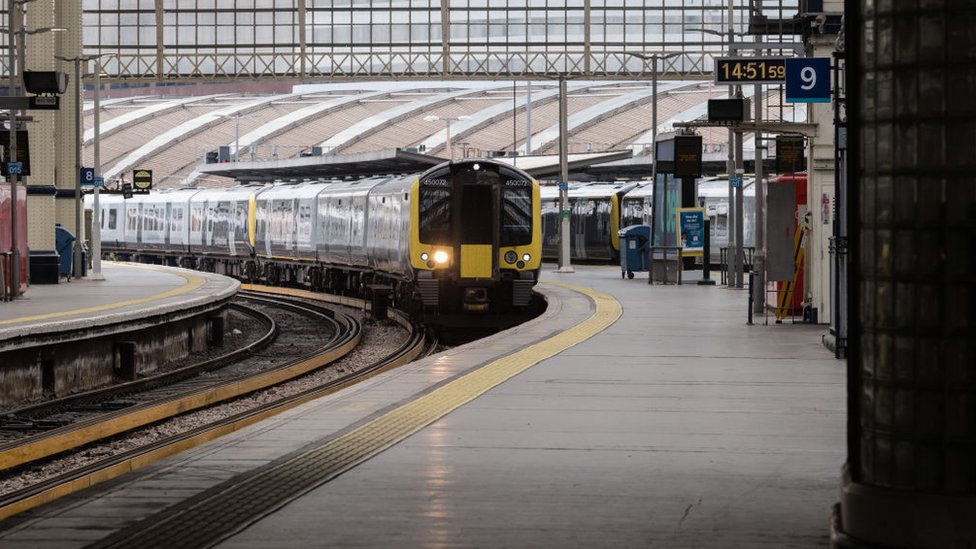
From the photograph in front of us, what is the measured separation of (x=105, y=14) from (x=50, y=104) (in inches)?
835

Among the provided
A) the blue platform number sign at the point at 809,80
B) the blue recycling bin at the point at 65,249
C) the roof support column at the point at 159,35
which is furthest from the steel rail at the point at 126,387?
the roof support column at the point at 159,35

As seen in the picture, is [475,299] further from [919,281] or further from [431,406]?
[919,281]

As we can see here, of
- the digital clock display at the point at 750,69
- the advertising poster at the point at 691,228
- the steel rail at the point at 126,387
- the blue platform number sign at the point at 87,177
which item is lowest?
the steel rail at the point at 126,387

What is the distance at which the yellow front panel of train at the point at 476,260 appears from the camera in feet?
94.4

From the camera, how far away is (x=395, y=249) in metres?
31.0

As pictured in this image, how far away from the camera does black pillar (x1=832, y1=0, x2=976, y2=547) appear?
5586mm

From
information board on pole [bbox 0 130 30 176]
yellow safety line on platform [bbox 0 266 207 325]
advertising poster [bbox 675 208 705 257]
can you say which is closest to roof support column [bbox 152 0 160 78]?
yellow safety line on platform [bbox 0 266 207 325]

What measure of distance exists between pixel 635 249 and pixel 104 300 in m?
17.6

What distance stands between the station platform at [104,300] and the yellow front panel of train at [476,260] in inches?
168

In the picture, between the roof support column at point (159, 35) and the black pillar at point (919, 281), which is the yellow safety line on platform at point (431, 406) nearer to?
the black pillar at point (919, 281)

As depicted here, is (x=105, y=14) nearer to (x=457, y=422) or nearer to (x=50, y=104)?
(x=50, y=104)

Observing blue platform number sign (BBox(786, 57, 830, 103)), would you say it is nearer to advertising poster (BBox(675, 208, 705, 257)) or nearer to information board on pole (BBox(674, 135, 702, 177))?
information board on pole (BBox(674, 135, 702, 177))

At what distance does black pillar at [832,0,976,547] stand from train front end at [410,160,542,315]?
22883 millimetres

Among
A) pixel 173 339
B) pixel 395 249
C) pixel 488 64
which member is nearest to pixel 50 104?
pixel 173 339
